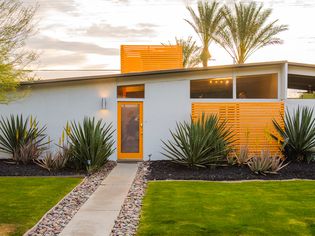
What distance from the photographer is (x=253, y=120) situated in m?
14.9

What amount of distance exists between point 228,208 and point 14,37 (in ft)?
21.7

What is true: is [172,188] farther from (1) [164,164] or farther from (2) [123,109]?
(2) [123,109]

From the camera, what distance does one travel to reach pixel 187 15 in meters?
27.5

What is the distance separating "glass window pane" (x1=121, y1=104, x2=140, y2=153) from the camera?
15086mm

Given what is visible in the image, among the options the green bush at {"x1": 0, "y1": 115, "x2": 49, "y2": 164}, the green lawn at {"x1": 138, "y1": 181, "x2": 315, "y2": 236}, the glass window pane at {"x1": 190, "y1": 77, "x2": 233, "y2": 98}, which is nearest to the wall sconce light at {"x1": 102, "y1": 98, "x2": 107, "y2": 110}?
the green bush at {"x1": 0, "y1": 115, "x2": 49, "y2": 164}

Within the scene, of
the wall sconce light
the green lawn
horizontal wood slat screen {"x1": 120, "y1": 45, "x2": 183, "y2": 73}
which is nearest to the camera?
the green lawn

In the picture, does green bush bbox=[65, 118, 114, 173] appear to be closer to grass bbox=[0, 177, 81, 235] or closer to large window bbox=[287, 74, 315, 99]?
grass bbox=[0, 177, 81, 235]

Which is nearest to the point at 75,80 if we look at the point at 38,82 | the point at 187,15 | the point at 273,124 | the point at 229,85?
the point at 38,82

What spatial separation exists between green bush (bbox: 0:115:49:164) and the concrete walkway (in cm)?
360

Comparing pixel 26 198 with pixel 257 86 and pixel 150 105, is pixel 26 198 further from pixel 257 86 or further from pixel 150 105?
pixel 257 86

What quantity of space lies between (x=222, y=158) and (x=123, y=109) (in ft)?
13.4

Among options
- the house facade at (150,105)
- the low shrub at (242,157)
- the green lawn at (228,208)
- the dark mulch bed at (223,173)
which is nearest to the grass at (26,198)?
the green lawn at (228,208)

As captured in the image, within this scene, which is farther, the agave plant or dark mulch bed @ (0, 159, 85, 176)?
the agave plant

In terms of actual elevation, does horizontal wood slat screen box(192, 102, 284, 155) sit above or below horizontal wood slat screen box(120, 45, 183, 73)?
below
